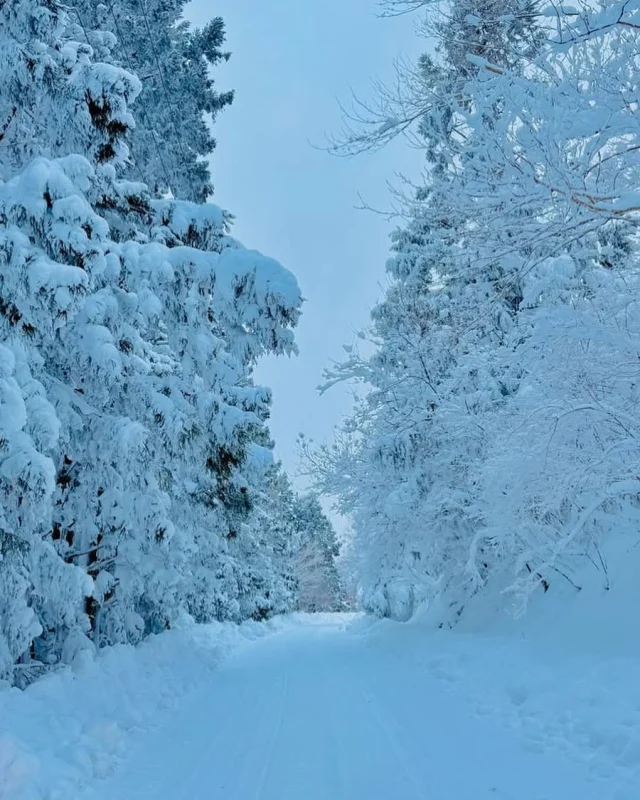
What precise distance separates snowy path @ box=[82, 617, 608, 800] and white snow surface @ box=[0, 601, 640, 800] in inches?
0.8

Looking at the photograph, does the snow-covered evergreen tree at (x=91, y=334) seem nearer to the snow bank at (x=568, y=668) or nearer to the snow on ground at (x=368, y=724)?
the snow on ground at (x=368, y=724)

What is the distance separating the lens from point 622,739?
5023mm

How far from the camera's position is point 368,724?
686 cm

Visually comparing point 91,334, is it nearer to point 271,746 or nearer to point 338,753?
point 271,746

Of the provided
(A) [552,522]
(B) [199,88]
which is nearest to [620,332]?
(A) [552,522]

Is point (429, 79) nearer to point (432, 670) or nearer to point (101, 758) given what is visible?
point (101, 758)

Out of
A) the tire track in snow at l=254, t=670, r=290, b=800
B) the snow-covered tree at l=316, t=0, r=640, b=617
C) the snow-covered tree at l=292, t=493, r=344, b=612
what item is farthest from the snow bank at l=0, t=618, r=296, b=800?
the snow-covered tree at l=292, t=493, r=344, b=612

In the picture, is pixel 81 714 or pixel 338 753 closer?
pixel 338 753

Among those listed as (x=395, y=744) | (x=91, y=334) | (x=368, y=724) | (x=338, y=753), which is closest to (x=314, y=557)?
(x=368, y=724)

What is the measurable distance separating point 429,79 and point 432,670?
8958 millimetres

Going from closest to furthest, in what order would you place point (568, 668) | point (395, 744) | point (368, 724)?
point (395, 744) < point (368, 724) < point (568, 668)

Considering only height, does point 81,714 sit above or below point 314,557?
above

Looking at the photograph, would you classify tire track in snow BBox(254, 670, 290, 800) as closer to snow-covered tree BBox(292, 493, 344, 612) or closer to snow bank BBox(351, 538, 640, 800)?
snow bank BBox(351, 538, 640, 800)

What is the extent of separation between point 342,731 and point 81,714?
2.83m
